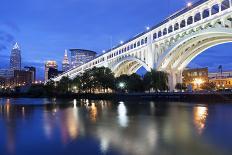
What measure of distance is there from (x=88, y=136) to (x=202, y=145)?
26.7 feet

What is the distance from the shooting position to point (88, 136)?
844 inches

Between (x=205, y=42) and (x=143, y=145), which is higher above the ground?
(x=205, y=42)

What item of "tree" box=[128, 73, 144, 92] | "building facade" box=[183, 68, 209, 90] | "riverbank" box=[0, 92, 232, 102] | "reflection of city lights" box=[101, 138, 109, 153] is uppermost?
"building facade" box=[183, 68, 209, 90]

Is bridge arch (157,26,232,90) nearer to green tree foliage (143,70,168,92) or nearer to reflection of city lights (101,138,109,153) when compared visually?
green tree foliage (143,70,168,92)

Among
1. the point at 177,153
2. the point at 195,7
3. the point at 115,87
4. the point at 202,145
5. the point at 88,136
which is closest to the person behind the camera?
the point at 177,153

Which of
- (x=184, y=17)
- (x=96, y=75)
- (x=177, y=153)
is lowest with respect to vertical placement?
(x=177, y=153)

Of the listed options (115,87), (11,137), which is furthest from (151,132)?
(115,87)

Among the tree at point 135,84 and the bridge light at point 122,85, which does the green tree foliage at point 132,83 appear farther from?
the bridge light at point 122,85

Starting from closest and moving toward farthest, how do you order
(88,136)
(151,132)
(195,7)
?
(88,136)
(151,132)
(195,7)

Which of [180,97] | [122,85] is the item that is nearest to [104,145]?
[180,97]

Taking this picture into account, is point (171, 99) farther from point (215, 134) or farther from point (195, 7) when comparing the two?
point (215, 134)

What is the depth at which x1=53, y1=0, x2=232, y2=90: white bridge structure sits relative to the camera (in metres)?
66.1

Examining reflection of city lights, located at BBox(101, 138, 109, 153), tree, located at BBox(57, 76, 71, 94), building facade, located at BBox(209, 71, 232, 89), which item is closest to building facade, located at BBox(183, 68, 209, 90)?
building facade, located at BBox(209, 71, 232, 89)

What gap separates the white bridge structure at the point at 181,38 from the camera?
66062mm
